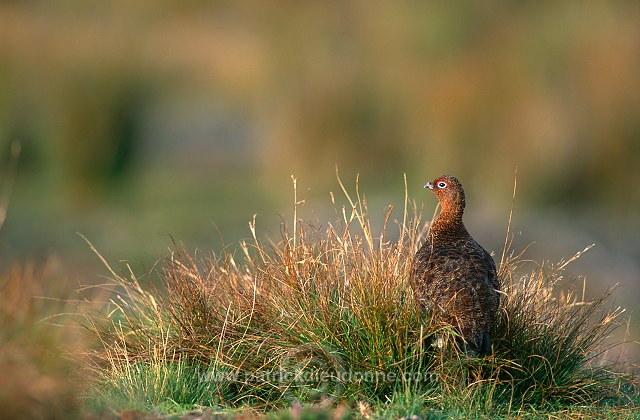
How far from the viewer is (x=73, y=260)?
16078 millimetres

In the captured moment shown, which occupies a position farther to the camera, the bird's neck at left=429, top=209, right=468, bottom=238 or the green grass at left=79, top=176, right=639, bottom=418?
the bird's neck at left=429, top=209, right=468, bottom=238

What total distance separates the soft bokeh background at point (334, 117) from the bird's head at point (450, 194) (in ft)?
29.8

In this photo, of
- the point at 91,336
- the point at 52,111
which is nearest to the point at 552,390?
the point at 91,336

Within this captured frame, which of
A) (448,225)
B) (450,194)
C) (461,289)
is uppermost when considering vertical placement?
(450,194)

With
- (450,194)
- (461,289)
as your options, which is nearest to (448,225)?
(450,194)

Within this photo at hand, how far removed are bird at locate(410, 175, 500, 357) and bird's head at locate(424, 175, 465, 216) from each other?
34 cm

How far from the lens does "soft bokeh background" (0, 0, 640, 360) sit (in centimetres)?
1827

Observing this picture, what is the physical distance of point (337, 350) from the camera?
6512mm

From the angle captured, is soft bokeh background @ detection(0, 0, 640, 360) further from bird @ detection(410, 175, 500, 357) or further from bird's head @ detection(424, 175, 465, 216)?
bird @ detection(410, 175, 500, 357)

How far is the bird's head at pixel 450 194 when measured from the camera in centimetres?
692

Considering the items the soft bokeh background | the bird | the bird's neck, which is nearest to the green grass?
the bird

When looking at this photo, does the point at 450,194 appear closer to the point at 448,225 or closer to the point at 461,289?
the point at 448,225

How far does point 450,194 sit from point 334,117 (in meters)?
13.2

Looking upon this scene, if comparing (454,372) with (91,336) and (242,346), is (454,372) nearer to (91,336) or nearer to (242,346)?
(242,346)
